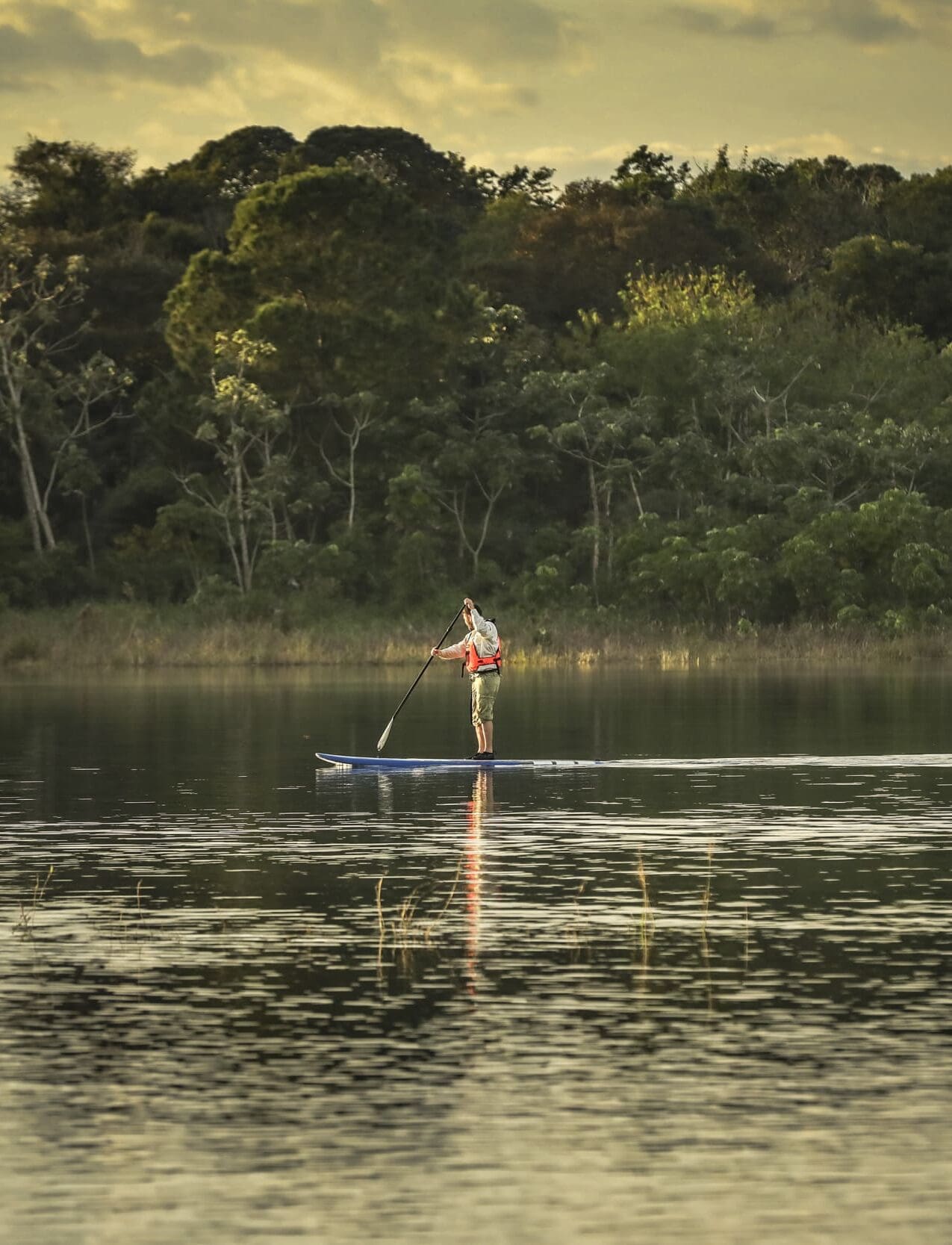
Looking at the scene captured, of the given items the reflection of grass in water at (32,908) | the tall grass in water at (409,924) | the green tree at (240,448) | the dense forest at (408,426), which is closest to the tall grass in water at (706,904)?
the tall grass in water at (409,924)

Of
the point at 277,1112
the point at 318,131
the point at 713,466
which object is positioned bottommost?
the point at 277,1112

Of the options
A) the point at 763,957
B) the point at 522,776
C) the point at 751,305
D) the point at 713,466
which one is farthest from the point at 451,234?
the point at 763,957

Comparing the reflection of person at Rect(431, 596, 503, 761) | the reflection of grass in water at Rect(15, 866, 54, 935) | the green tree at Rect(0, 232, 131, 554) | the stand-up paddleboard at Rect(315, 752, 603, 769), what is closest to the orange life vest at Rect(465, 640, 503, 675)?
the reflection of person at Rect(431, 596, 503, 761)

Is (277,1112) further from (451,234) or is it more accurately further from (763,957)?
(451,234)

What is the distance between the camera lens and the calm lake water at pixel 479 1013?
10.3 meters

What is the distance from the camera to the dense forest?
2987 inches

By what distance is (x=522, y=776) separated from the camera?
32.5m

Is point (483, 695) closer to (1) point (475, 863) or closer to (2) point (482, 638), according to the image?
(2) point (482, 638)

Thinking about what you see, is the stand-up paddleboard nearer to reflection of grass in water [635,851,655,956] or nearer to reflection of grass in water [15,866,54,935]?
reflection of grass in water [15,866,54,935]

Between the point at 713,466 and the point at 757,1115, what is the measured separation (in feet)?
230

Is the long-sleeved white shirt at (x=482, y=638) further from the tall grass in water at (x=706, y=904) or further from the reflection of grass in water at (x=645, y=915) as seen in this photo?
the reflection of grass in water at (x=645, y=915)

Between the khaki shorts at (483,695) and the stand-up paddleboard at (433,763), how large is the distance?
1.85 feet

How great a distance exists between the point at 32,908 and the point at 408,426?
61950 millimetres

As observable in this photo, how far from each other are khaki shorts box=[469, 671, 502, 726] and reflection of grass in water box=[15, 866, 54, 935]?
11490 millimetres
